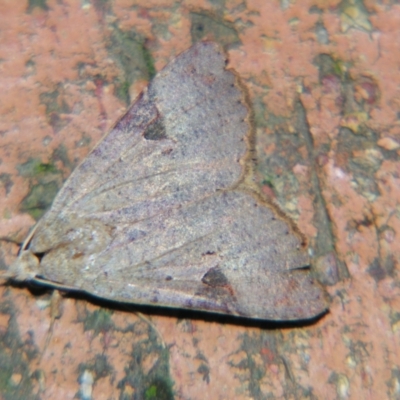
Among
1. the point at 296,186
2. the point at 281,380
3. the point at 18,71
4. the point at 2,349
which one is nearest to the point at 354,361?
the point at 281,380

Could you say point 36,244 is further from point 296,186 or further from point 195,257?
point 296,186

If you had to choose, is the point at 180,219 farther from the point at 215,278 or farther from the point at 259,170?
the point at 259,170

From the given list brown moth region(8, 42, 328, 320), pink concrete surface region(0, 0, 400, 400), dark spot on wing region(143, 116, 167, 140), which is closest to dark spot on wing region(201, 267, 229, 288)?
brown moth region(8, 42, 328, 320)

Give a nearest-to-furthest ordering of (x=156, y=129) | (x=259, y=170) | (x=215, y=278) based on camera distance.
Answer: (x=215, y=278) < (x=156, y=129) < (x=259, y=170)

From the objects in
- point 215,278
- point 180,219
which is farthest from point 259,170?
point 215,278

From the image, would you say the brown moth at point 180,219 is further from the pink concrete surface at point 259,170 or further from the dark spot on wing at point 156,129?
the pink concrete surface at point 259,170

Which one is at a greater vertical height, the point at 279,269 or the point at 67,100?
the point at 67,100

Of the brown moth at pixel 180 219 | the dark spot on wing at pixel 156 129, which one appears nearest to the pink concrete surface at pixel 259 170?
the brown moth at pixel 180 219

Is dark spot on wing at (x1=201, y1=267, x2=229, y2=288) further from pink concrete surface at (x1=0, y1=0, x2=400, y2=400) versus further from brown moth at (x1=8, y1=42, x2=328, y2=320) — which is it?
pink concrete surface at (x1=0, y1=0, x2=400, y2=400)
